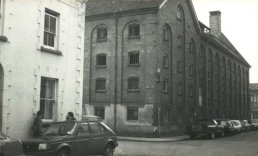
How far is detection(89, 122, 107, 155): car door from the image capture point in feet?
44.4

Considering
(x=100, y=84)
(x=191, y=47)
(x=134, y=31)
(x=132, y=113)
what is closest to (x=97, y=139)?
(x=132, y=113)

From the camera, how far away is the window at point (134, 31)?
34.1m

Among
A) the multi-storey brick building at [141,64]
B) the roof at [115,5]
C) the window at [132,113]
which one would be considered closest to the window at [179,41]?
the multi-storey brick building at [141,64]

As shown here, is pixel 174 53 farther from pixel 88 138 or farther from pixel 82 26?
pixel 88 138

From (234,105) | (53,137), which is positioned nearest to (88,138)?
(53,137)

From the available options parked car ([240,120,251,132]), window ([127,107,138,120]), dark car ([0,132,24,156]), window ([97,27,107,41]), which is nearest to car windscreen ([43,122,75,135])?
Result: dark car ([0,132,24,156])

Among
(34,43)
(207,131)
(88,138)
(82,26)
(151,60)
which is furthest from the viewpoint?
(151,60)

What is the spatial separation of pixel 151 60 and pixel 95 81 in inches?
245

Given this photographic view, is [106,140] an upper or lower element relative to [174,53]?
lower

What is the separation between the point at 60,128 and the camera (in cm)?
1287

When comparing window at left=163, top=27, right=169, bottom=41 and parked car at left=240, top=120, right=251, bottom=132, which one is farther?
parked car at left=240, top=120, right=251, bottom=132

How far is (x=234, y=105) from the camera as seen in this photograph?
58.1 metres

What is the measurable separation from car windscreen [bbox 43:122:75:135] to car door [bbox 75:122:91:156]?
0.83 feet

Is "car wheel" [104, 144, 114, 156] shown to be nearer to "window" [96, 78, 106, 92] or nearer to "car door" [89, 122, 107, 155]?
"car door" [89, 122, 107, 155]
